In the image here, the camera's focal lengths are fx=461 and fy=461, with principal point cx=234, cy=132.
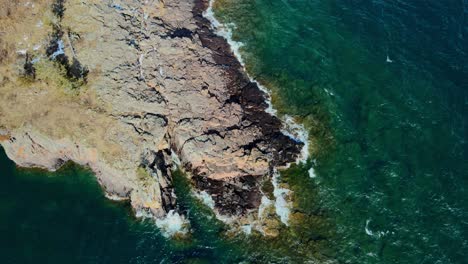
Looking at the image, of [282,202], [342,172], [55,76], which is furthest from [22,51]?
[342,172]

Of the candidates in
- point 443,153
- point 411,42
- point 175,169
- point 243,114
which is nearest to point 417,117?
point 443,153

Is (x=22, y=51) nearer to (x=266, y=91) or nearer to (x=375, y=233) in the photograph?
(x=266, y=91)

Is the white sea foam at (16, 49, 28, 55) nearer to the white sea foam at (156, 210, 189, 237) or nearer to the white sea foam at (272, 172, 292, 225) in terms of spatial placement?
the white sea foam at (156, 210, 189, 237)

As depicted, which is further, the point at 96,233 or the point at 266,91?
the point at 266,91

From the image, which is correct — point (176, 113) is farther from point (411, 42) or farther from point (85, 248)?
point (411, 42)

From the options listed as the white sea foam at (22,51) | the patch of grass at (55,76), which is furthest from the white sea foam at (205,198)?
the white sea foam at (22,51)

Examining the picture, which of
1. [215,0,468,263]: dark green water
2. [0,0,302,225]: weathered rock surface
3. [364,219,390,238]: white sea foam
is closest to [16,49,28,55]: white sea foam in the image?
[0,0,302,225]: weathered rock surface
